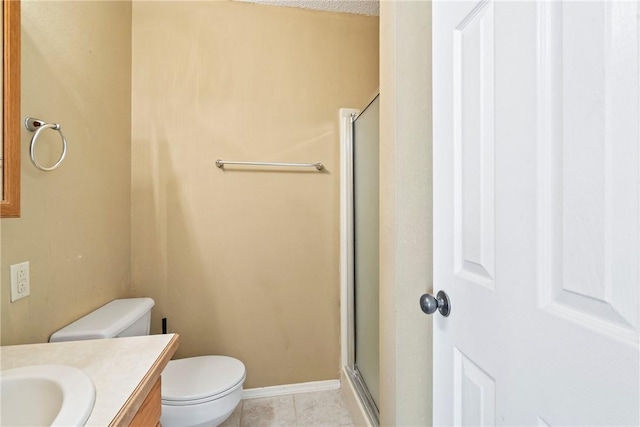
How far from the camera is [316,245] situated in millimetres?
1900

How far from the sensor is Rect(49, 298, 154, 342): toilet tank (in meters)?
1.09

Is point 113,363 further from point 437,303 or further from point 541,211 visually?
point 541,211

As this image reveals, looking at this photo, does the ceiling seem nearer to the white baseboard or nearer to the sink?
the sink

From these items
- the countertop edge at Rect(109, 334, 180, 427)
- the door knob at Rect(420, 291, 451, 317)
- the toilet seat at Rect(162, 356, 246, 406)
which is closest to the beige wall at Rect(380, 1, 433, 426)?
the door knob at Rect(420, 291, 451, 317)

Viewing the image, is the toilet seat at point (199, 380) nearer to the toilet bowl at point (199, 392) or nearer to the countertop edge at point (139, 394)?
the toilet bowl at point (199, 392)

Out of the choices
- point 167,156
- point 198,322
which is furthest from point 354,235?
point 167,156

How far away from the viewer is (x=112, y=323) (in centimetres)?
119

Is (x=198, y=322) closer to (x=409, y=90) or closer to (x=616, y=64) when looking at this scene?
(x=409, y=90)

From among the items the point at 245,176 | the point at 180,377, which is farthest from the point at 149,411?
the point at 245,176

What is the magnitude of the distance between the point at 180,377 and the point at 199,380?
0.34 ft

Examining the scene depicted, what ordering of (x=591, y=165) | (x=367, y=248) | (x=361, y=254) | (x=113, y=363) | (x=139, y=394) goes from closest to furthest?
(x=591, y=165), (x=139, y=394), (x=113, y=363), (x=367, y=248), (x=361, y=254)

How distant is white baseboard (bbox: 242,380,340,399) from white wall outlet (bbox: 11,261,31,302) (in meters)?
1.31

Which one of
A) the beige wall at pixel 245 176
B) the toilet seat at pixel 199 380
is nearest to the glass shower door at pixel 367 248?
the beige wall at pixel 245 176

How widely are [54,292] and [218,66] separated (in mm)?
1437
